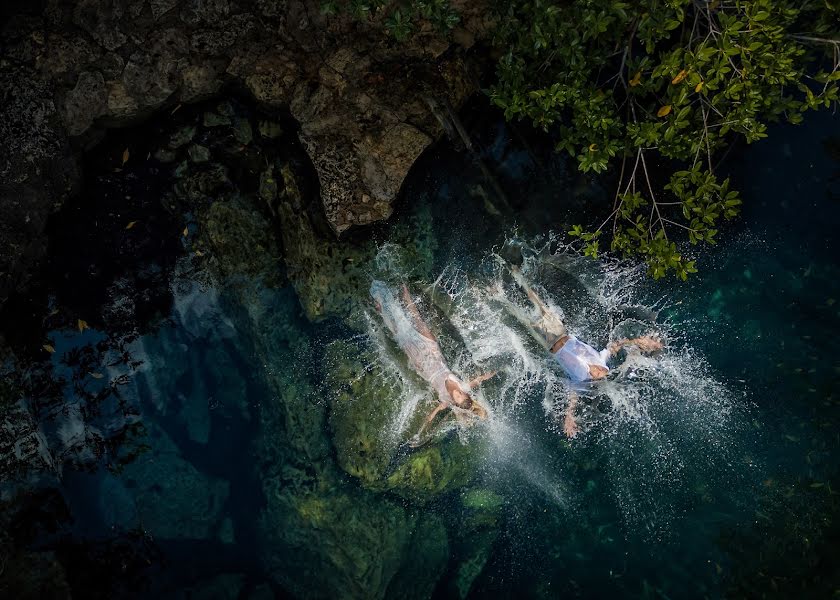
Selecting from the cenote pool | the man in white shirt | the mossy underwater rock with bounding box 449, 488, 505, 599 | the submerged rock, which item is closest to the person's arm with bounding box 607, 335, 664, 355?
the man in white shirt

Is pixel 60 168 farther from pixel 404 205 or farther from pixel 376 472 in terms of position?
pixel 376 472

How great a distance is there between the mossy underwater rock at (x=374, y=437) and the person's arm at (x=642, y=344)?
6.95 ft

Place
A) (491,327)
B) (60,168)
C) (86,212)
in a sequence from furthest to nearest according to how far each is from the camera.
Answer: (491,327) → (86,212) → (60,168)

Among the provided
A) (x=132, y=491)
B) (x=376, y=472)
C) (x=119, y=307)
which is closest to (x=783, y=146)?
(x=376, y=472)

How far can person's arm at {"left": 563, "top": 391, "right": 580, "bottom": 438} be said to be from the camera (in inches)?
264

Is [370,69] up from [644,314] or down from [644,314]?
up

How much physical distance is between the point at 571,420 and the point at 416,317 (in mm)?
2492

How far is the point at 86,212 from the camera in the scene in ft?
20.5

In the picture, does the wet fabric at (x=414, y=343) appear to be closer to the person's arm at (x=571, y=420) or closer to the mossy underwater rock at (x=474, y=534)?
the person's arm at (x=571, y=420)

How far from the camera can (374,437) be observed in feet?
21.9

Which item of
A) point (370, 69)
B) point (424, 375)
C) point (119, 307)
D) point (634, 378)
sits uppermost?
point (370, 69)

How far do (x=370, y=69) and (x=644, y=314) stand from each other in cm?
451

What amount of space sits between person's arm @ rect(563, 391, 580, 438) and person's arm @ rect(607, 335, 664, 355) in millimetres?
806

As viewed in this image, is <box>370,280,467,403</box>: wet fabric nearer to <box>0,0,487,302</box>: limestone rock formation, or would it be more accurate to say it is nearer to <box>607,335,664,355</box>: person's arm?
<box>0,0,487,302</box>: limestone rock formation
